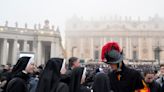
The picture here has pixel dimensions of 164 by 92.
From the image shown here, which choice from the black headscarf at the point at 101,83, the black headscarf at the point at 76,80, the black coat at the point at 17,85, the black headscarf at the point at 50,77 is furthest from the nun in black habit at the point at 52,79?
the black headscarf at the point at 101,83

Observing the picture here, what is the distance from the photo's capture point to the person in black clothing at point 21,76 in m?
5.00

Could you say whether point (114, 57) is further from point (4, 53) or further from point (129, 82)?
point (4, 53)

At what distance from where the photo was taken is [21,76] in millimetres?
5250

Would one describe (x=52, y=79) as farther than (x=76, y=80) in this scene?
No

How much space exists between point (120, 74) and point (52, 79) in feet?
3.48

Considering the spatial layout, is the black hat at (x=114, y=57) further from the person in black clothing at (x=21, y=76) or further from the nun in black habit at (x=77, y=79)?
→ the person in black clothing at (x=21, y=76)

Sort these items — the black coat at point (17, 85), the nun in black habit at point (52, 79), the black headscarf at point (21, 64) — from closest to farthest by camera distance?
the nun in black habit at point (52, 79)
the black coat at point (17, 85)
the black headscarf at point (21, 64)

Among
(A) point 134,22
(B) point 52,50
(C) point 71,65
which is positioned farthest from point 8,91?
(A) point 134,22

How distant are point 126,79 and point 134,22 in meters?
94.5

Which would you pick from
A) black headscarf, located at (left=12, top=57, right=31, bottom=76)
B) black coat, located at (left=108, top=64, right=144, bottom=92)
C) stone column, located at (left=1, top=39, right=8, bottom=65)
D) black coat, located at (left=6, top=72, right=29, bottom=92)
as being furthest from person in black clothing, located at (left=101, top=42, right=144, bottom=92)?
stone column, located at (left=1, top=39, right=8, bottom=65)

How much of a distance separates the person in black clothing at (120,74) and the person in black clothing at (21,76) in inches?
66.8

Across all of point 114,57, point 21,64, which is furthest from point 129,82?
point 21,64

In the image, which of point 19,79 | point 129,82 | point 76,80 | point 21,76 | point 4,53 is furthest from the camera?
point 4,53

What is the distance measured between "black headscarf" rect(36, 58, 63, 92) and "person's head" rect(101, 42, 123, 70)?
0.77m
